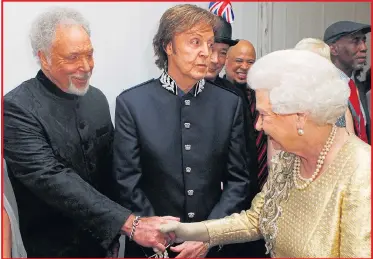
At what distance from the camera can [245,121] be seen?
1.92 metres

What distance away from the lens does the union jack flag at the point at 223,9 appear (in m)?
2.03

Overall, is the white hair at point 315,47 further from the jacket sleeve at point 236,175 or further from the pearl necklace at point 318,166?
the pearl necklace at point 318,166

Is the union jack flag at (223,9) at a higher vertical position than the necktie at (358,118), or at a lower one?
higher

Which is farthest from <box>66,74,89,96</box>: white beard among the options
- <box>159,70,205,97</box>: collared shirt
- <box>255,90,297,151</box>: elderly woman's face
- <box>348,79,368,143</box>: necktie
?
<box>348,79,368,143</box>: necktie

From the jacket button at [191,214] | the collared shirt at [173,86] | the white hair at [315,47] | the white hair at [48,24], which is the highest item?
the white hair at [48,24]

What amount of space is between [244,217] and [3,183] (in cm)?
81

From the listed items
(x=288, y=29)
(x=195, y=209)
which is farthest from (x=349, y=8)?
(x=195, y=209)

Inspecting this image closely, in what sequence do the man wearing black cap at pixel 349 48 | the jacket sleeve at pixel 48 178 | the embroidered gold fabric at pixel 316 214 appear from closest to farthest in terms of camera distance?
the embroidered gold fabric at pixel 316 214 → the jacket sleeve at pixel 48 178 → the man wearing black cap at pixel 349 48

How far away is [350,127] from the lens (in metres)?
1.98

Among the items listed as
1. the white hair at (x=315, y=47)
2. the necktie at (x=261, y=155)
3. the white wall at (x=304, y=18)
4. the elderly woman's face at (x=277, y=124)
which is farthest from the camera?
the white wall at (x=304, y=18)

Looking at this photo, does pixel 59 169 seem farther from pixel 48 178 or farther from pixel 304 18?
pixel 304 18

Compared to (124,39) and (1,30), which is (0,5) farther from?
(124,39)

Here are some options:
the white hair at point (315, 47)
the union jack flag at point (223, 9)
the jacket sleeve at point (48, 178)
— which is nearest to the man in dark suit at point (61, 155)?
the jacket sleeve at point (48, 178)

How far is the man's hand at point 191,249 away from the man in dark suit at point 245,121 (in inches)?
5.5
